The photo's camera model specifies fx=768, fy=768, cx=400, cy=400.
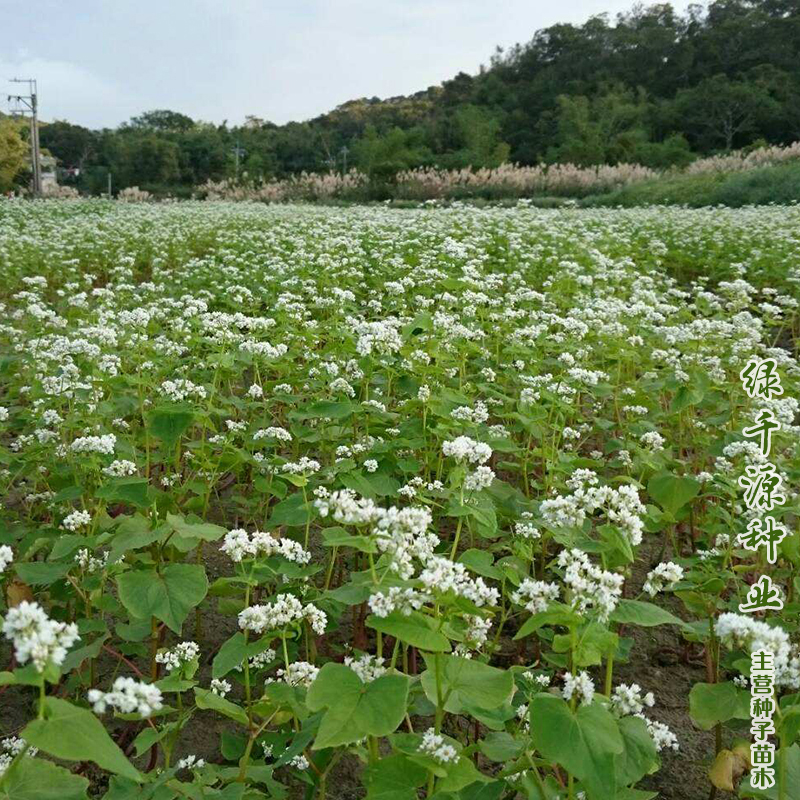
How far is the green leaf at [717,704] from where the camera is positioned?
208 centimetres

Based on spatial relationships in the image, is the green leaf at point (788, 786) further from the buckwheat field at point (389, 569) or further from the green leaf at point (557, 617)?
the green leaf at point (557, 617)

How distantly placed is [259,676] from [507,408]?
1.88 m

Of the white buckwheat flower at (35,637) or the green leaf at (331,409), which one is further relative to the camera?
the green leaf at (331,409)

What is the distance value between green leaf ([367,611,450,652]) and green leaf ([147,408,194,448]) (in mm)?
1428

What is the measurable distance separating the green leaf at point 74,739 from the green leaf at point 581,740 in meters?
0.76

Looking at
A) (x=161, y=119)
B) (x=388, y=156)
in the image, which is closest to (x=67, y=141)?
→ (x=161, y=119)

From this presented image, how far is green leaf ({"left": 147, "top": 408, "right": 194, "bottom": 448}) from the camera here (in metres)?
2.77

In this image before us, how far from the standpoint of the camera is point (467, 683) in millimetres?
1671

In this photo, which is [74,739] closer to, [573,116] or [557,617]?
[557,617]

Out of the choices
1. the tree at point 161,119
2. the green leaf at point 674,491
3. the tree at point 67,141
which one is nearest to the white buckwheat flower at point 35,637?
the green leaf at point 674,491

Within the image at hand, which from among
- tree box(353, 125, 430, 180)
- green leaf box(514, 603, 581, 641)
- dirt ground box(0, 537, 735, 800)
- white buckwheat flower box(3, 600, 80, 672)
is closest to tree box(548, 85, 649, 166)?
tree box(353, 125, 430, 180)

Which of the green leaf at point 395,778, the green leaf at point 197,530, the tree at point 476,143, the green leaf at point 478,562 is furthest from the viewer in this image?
the tree at point 476,143

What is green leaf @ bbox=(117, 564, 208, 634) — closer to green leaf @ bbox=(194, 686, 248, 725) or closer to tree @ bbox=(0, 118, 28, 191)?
green leaf @ bbox=(194, 686, 248, 725)

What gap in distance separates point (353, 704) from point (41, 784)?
0.62 metres
